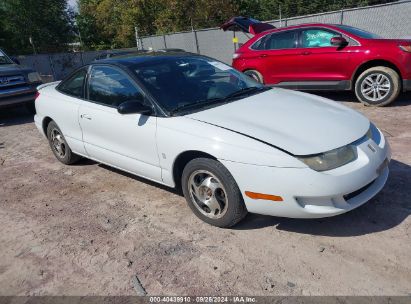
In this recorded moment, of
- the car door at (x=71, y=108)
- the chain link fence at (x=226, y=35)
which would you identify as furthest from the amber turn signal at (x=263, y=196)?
the chain link fence at (x=226, y=35)

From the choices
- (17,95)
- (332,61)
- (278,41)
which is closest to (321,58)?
(332,61)

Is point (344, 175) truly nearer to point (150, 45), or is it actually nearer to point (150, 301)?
point (150, 301)

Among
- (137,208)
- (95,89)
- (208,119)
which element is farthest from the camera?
(95,89)

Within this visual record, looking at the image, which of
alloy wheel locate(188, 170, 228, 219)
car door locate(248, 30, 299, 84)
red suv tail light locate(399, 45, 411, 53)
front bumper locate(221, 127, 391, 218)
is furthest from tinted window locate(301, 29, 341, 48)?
alloy wheel locate(188, 170, 228, 219)

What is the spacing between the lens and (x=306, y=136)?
9.93 feet

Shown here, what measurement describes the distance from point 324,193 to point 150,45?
22.7 m

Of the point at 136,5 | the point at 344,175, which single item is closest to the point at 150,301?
the point at 344,175

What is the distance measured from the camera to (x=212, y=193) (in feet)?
10.8

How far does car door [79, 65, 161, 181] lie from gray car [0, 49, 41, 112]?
5.23 metres

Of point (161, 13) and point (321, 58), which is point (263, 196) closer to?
point (321, 58)

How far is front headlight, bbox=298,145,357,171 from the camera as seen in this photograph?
284 cm

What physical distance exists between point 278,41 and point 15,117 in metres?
6.90

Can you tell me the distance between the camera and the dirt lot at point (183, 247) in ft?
8.83

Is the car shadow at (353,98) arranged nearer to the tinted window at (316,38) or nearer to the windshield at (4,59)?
the tinted window at (316,38)
